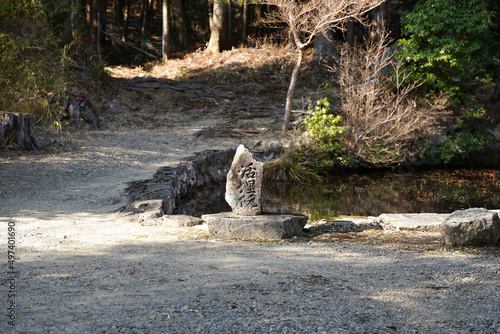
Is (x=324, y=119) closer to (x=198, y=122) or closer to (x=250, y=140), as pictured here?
(x=250, y=140)

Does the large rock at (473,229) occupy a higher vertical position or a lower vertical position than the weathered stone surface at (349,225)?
higher

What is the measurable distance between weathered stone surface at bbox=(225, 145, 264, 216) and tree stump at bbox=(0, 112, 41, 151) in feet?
20.2

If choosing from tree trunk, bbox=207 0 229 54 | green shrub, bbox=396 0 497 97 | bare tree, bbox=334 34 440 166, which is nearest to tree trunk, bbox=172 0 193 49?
tree trunk, bbox=207 0 229 54

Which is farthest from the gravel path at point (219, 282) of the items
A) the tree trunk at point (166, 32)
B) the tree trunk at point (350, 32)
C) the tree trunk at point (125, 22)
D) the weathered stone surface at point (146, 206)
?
the tree trunk at point (125, 22)

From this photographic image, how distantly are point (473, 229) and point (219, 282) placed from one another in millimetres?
3506

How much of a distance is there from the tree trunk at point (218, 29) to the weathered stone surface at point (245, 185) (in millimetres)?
15500

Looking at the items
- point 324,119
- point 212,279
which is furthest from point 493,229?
point 324,119

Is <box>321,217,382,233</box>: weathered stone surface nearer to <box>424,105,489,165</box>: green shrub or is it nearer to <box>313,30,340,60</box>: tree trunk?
<box>424,105,489,165</box>: green shrub

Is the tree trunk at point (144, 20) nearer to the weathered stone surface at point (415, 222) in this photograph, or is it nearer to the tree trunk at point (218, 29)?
the tree trunk at point (218, 29)

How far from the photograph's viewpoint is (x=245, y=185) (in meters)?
7.20

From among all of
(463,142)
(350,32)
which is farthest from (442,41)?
(350,32)

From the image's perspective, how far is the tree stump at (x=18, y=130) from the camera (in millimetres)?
10727

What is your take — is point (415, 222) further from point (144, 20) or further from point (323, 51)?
point (144, 20)

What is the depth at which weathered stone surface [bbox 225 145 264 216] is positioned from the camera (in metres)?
7.17
